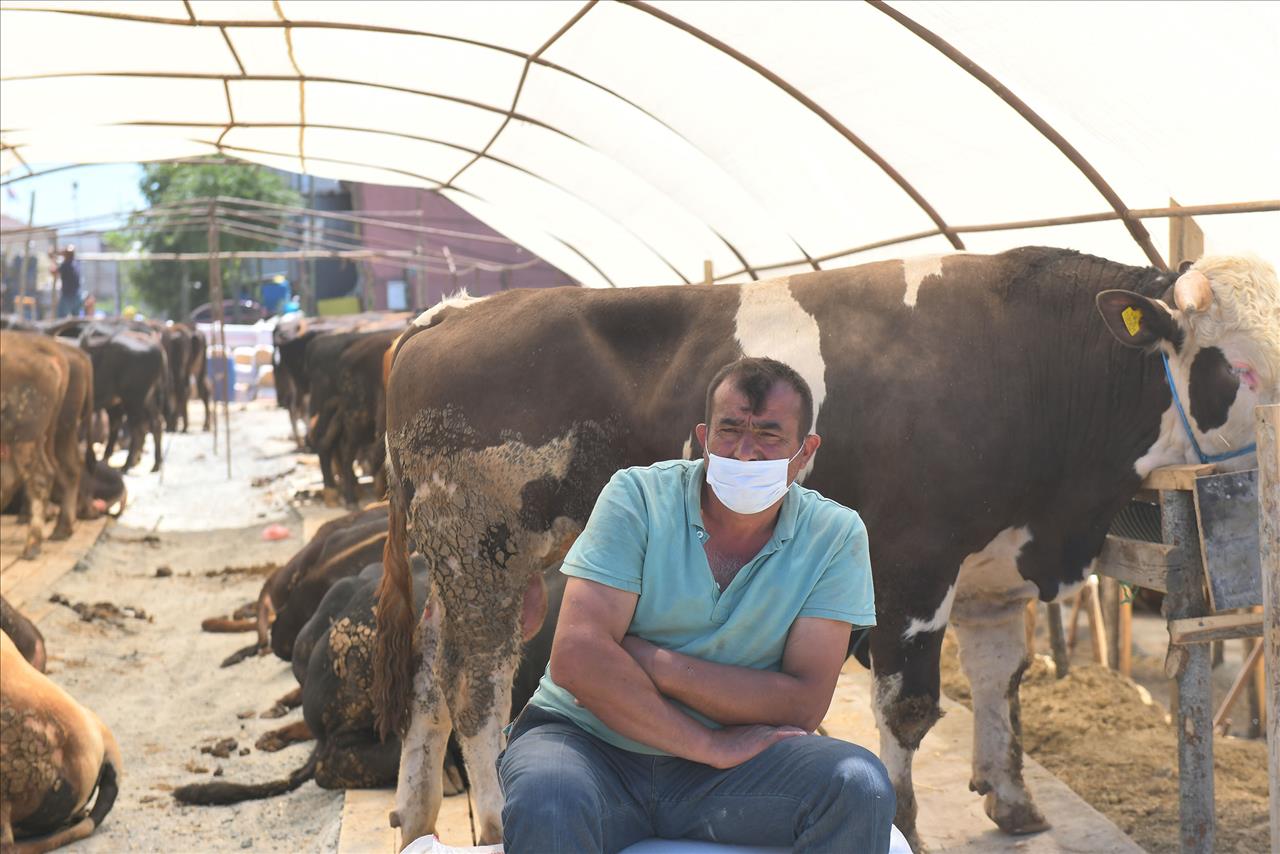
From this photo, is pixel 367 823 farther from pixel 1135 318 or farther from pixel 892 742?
pixel 1135 318

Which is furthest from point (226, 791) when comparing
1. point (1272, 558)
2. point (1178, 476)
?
point (1272, 558)

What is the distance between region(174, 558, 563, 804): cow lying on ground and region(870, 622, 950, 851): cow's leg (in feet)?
5.35

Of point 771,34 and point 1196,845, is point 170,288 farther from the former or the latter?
point 1196,845

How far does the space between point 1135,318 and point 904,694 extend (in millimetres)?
1520

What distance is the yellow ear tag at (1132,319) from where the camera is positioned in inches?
179

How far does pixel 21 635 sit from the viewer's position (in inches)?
248

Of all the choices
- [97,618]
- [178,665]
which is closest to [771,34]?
[178,665]

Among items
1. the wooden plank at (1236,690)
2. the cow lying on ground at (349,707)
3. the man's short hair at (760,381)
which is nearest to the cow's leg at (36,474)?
the cow lying on ground at (349,707)

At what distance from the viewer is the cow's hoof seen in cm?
502

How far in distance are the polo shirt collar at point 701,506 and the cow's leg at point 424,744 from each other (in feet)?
7.25

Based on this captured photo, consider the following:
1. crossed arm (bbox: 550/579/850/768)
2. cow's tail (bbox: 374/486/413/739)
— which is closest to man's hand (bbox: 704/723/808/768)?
crossed arm (bbox: 550/579/850/768)

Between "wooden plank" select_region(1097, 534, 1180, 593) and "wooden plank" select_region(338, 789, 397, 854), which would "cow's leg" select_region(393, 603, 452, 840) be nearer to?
"wooden plank" select_region(338, 789, 397, 854)

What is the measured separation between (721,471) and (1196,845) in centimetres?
251

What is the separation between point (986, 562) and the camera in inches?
190
